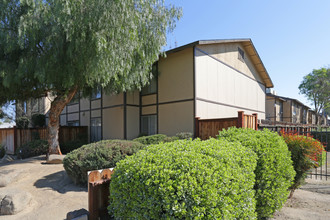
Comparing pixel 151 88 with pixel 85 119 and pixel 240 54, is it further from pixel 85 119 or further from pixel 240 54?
pixel 240 54

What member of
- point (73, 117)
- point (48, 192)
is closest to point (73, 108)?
point (73, 117)

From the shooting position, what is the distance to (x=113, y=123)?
1473 cm

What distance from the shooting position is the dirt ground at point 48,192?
15.7 feet

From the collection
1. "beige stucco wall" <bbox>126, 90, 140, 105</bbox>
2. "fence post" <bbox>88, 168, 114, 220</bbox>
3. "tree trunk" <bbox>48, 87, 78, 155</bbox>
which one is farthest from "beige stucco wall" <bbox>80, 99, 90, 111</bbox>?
"fence post" <bbox>88, 168, 114, 220</bbox>

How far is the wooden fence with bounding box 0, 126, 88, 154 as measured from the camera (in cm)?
1476

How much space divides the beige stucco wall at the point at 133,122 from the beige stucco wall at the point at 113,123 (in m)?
0.42

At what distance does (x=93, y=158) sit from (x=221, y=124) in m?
6.02

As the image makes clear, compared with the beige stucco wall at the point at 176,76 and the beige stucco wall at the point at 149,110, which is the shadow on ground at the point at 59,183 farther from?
the beige stucco wall at the point at 176,76

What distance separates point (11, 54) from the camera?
9.52 meters

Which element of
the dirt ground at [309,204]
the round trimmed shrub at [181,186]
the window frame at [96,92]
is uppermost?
the window frame at [96,92]

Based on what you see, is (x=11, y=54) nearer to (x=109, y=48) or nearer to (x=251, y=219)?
(x=109, y=48)

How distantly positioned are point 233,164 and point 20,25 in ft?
30.4

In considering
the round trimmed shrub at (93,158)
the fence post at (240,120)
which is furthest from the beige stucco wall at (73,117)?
the fence post at (240,120)

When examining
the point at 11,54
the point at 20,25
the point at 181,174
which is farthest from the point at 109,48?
the point at 181,174
